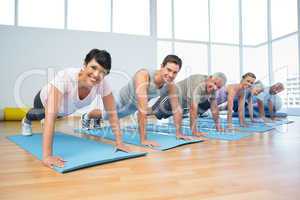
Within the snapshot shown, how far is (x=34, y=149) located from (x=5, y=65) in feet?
12.5

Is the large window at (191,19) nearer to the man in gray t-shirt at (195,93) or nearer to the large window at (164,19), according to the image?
the large window at (164,19)

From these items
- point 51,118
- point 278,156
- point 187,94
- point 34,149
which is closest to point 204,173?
point 278,156

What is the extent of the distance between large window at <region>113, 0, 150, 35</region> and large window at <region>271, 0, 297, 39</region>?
2.87m

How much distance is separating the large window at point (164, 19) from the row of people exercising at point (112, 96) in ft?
11.0

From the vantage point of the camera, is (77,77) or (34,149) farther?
(34,149)

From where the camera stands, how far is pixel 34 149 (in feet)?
5.28

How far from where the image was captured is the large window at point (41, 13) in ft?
16.0

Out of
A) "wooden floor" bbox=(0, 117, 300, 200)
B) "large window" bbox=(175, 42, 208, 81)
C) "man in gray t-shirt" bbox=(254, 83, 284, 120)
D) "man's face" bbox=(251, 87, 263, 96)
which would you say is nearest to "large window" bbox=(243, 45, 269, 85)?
"large window" bbox=(175, 42, 208, 81)

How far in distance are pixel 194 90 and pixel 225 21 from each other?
4.95 metres

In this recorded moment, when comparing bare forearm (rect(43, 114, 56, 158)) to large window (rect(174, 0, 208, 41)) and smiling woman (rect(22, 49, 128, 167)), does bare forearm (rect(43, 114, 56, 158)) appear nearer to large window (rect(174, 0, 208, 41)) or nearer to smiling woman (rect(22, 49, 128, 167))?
smiling woman (rect(22, 49, 128, 167))

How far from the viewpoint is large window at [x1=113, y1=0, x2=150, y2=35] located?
5.50 meters

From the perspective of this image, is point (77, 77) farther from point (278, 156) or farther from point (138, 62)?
point (138, 62)

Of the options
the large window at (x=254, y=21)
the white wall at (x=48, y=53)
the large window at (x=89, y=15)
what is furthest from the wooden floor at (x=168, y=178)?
the large window at (x=254, y=21)

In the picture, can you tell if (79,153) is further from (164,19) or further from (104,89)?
(164,19)
